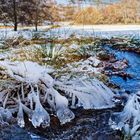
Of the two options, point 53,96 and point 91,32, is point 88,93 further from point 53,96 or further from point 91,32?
point 91,32

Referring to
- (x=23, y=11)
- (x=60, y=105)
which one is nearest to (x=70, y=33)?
(x=23, y=11)

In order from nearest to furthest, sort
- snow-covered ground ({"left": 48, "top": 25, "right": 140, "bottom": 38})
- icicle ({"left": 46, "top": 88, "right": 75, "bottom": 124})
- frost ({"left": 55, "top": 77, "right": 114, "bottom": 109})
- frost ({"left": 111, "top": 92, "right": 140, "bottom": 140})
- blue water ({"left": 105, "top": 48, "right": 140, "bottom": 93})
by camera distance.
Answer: frost ({"left": 111, "top": 92, "right": 140, "bottom": 140}), icicle ({"left": 46, "top": 88, "right": 75, "bottom": 124}), frost ({"left": 55, "top": 77, "right": 114, "bottom": 109}), blue water ({"left": 105, "top": 48, "right": 140, "bottom": 93}), snow-covered ground ({"left": 48, "top": 25, "right": 140, "bottom": 38})

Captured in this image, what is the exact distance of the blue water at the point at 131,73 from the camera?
5016mm

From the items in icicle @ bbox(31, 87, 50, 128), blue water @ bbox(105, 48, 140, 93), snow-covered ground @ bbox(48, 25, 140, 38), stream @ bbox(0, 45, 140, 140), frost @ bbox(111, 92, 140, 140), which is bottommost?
snow-covered ground @ bbox(48, 25, 140, 38)

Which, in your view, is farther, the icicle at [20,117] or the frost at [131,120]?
the icicle at [20,117]

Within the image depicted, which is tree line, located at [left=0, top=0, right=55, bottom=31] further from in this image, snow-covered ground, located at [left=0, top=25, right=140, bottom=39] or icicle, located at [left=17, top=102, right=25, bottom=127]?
icicle, located at [left=17, top=102, right=25, bottom=127]

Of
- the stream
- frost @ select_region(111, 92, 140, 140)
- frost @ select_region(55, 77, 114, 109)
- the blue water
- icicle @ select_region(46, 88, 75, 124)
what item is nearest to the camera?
frost @ select_region(111, 92, 140, 140)

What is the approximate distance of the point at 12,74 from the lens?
4277 millimetres

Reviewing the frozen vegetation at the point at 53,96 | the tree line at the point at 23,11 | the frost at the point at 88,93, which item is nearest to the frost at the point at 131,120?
the frozen vegetation at the point at 53,96

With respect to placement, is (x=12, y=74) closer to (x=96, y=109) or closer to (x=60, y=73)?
(x=60, y=73)

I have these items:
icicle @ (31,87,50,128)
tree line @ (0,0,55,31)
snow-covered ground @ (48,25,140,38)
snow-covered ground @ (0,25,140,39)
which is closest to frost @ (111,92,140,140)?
icicle @ (31,87,50,128)

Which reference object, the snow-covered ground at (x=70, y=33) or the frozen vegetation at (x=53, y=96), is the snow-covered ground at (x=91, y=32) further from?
the frozen vegetation at (x=53, y=96)

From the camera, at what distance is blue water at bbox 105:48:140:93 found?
5.02m

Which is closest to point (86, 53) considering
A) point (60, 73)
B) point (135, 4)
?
point (60, 73)
